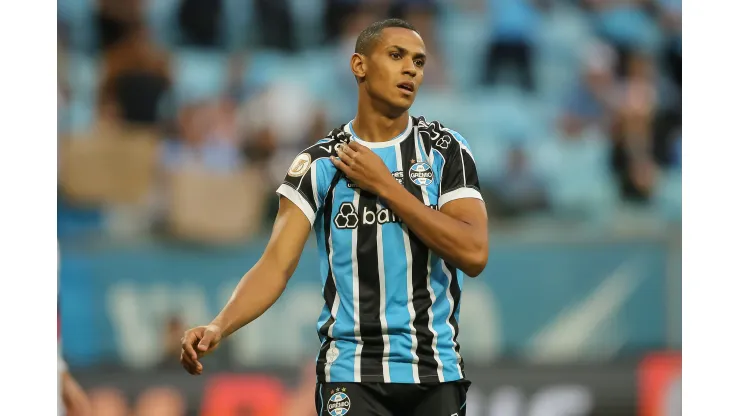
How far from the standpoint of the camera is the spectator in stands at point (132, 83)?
6539 mm

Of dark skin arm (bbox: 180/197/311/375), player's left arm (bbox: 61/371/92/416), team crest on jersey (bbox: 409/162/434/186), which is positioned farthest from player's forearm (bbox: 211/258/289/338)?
player's left arm (bbox: 61/371/92/416)

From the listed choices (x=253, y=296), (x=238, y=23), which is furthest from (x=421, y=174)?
(x=238, y=23)

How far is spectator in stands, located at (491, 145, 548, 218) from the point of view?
6484 millimetres

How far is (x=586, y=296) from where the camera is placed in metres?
6.37

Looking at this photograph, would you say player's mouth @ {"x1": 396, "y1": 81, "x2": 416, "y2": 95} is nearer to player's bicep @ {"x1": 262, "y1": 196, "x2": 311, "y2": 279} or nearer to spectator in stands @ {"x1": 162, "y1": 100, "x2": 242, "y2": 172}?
player's bicep @ {"x1": 262, "y1": 196, "x2": 311, "y2": 279}

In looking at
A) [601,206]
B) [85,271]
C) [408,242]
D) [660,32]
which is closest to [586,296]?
[601,206]

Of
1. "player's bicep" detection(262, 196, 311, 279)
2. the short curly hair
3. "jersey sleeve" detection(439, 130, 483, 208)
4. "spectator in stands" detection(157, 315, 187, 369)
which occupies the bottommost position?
"spectator in stands" detection(157, 315, 187, 369)

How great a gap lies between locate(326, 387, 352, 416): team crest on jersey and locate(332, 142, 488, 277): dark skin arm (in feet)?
1.56

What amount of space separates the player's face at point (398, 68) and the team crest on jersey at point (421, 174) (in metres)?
0.18

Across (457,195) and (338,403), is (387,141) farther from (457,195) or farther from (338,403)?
(338,403)

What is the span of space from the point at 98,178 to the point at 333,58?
5.65 ft

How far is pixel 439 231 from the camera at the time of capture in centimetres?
275

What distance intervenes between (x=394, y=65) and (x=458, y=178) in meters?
0.38

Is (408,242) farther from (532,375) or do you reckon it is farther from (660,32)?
(660,32)
